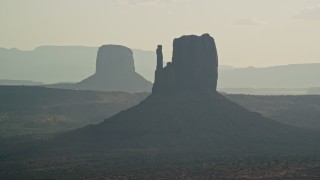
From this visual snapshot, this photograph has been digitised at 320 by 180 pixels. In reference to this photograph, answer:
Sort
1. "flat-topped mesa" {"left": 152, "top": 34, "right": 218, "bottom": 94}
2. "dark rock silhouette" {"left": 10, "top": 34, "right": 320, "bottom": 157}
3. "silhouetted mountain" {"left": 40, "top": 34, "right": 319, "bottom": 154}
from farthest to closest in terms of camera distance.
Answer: "flat-topped mesa" {"left": 152, "top": 34, "right": 218, "bottom": 94} < "silhouetted mountain" {"left": 40, "top": 34, "right": 319, "bottom": 154} < "dark rock silhouette" {"left": 10, "top": 34, "right": 320, "bottom": 157}

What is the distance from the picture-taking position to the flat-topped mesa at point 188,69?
184m

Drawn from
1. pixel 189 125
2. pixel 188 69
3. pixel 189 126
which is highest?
pixel 188 69

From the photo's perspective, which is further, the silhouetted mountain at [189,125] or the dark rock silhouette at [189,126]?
the silhouetted mountain at [189,125]

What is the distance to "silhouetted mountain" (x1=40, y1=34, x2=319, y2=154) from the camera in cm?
15838

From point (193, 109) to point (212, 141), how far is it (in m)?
15.7

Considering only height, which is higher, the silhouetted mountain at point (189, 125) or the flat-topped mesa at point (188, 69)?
the flat-topped mesa at point (188, 69)

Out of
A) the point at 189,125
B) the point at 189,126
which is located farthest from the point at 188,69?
Result: the point at 189,126

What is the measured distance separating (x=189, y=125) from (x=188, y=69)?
2138 centimetres

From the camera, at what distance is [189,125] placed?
170m

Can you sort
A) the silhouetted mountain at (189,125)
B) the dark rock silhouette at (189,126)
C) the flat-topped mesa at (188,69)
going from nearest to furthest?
1. the dark rock silhouette at (189,126)
2. the silhouetted mountain at (189,125)
3. the flat-topped mesa at (188,69)

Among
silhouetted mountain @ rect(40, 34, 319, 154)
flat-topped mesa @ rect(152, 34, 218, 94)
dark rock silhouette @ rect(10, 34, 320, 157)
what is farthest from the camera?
flat-topped mesa @ rect(152, 34, 218, 94)

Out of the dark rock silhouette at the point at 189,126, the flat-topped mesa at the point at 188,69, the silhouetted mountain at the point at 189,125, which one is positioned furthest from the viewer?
the flat-topped mesa at the point at 188,69

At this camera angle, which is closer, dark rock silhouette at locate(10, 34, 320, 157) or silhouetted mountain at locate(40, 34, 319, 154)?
dark rock silhouette at locate(10, 34, 320, 157)

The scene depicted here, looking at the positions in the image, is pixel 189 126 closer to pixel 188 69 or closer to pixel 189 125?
pixel 189 125
